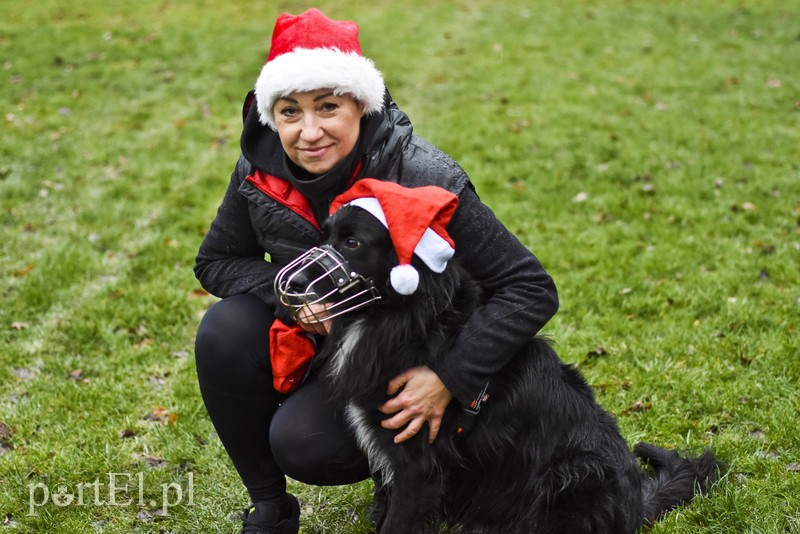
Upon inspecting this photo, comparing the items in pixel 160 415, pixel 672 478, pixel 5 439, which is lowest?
pixel 160 415

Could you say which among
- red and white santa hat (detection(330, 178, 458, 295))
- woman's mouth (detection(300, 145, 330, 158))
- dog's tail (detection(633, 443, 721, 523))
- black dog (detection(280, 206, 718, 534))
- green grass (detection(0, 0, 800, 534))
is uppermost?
woman's mouth (detection(300, 145, 330, 158))

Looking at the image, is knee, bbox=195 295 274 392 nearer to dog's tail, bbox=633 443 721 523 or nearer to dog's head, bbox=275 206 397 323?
dog's head, bbox=275 206 397 323

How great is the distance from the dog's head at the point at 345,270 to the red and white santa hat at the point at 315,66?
480 millimetres

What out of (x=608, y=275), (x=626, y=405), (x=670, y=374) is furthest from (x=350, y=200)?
(x=608, y=275)

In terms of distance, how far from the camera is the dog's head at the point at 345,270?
2252 mm

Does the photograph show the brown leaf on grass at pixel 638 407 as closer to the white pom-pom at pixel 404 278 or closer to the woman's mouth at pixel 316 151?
the white pom-pom at pixel 404 278

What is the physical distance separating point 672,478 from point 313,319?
1.65 metres

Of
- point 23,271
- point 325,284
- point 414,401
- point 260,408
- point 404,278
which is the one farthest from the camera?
point 23,271

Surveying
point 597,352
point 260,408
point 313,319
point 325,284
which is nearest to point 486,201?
point 597,352

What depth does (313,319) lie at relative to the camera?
7.89 feet

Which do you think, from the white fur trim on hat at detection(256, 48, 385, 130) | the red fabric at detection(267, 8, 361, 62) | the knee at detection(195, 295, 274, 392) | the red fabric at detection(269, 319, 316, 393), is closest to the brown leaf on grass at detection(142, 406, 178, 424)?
the knee at detection(195, 295, 274, 392)

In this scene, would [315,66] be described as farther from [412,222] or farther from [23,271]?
[23,271]

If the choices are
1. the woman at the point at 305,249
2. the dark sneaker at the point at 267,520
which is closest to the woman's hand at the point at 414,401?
the woman at the point at 305,249

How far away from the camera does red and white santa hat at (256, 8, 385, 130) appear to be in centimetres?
249
